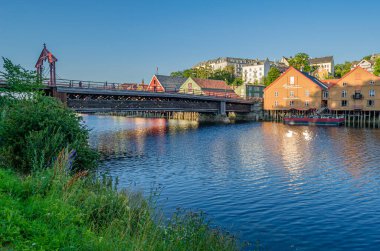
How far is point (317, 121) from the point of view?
8319 centimetres

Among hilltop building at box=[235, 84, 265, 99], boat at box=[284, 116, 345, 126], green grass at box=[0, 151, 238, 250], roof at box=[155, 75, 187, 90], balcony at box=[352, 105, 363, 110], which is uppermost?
roof at box=[155, 75, 187, 90]

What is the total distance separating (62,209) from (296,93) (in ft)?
309

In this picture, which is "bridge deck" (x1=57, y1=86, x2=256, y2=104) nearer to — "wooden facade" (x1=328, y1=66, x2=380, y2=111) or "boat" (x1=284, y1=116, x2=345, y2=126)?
"boat" (x1=284, y1=116, x2=345, y2=126)

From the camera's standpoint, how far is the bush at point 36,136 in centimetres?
1706

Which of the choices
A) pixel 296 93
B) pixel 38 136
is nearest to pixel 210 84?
pixel 296 93

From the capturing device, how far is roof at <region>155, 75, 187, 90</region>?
120 m

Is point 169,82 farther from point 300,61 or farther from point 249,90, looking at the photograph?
point 300,61

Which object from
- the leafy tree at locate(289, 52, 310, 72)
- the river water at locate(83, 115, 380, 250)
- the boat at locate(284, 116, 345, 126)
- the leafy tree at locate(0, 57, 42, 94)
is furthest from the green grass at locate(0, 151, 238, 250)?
the leafy tree at locate(289, 52, 310, 72)

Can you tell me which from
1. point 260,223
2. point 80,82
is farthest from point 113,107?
point 260,223

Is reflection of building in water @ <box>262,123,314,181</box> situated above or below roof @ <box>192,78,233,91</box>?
below

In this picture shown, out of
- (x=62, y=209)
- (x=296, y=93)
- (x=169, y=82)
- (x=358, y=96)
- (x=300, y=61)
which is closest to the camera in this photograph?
(x=62, y=209)

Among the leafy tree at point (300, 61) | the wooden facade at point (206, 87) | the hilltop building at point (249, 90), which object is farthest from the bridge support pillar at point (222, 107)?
the leafy tree at point (300, 61)

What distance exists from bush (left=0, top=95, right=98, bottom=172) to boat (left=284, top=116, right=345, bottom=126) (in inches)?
2892

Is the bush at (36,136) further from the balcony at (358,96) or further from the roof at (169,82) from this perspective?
the roof at (169,82)
